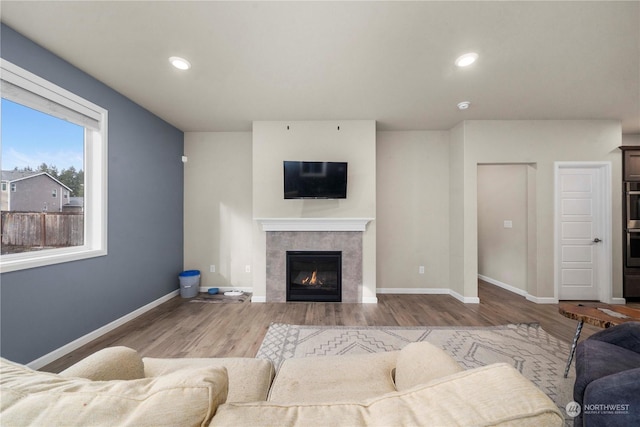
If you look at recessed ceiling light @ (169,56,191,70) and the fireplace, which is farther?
the fireplace

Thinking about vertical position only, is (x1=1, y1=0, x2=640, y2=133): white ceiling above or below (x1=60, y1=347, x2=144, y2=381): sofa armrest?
above

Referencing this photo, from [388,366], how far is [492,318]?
8.05 ft

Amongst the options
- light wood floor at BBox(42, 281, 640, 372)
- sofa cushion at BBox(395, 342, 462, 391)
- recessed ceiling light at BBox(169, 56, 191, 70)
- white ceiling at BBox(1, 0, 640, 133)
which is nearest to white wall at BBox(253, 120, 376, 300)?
white ceiling at BBox(1, 0, 640, 133)

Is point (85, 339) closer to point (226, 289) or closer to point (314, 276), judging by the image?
point (226, 289)

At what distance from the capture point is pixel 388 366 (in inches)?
48.6

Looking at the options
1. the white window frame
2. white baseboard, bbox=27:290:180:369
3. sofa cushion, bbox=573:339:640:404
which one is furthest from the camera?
the white window frame

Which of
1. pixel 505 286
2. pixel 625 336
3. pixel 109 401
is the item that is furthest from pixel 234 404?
pixel 505 286

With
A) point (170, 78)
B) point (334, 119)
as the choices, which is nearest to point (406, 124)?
point (334, 119)

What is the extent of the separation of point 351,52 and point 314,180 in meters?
1.63

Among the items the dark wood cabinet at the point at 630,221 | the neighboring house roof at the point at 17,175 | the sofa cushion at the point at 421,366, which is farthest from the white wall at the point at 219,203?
the dark wood cabinet at the point at 630,221

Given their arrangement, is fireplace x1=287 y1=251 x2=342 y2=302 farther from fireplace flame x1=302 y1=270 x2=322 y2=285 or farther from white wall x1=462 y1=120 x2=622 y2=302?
white wall x1=462 y1=120 x2=622 y2=302

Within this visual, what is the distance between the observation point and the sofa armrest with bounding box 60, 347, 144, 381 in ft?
2.97

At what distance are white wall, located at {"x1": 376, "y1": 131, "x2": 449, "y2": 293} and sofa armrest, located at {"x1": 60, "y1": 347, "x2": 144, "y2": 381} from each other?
338cm

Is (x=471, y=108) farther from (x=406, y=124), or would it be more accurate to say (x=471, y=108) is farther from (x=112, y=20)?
(x=112, y=20)
